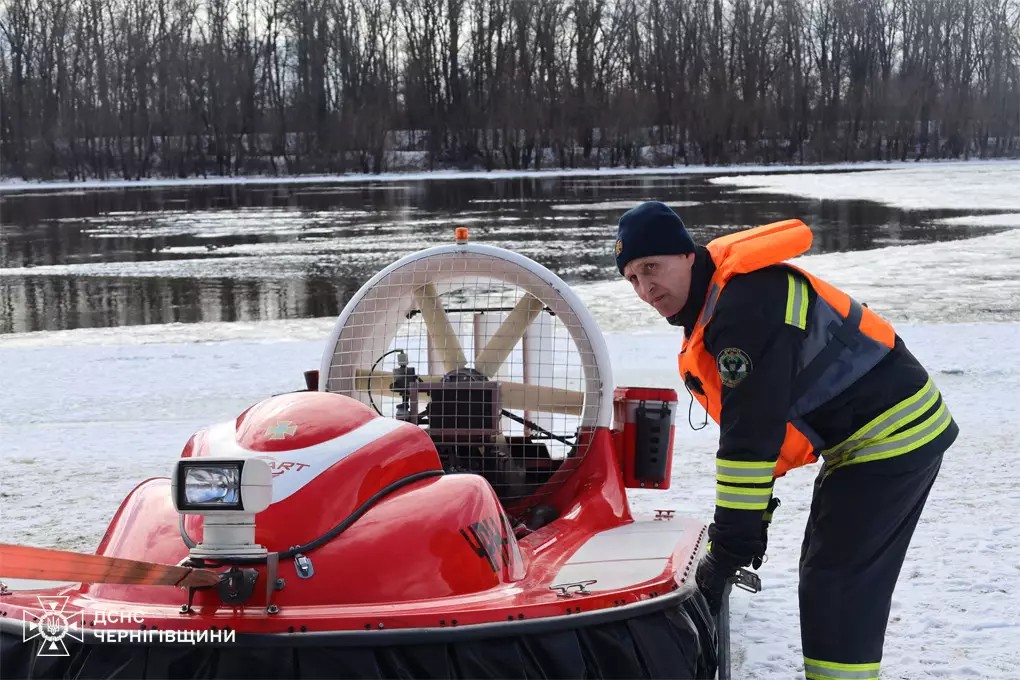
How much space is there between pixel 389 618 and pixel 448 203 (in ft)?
63.0

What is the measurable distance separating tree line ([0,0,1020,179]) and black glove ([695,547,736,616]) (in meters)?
32.4

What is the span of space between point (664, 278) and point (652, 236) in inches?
3.2

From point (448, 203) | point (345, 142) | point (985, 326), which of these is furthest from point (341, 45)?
point (985, 326)

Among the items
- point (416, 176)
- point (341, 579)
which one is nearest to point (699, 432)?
point (341, 579)

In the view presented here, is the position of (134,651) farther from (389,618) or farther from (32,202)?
(32,202)

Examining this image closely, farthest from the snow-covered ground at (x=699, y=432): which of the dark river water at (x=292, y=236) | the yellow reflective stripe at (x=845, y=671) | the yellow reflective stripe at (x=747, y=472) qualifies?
the dark river water at (x=292, y=236)

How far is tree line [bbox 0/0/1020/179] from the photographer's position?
35312mm

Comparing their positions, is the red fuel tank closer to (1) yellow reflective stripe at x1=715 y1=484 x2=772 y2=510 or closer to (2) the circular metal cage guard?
(2) the circular metal cage guard

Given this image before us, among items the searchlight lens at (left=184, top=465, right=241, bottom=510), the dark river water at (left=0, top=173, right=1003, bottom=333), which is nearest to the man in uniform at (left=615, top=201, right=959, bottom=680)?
the searchlight lens at (left=184, top=465, right=241, bottom=510)

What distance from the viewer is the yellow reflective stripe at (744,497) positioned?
1.84m

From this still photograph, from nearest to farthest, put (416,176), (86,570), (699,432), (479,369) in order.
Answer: (86,570)
(479,369)
(699,432)
(416,176)

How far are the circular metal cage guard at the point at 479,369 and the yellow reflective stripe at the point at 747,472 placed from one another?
3.87ft

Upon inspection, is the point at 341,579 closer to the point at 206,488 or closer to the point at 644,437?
the point at 206,488

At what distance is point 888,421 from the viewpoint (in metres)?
1.95
